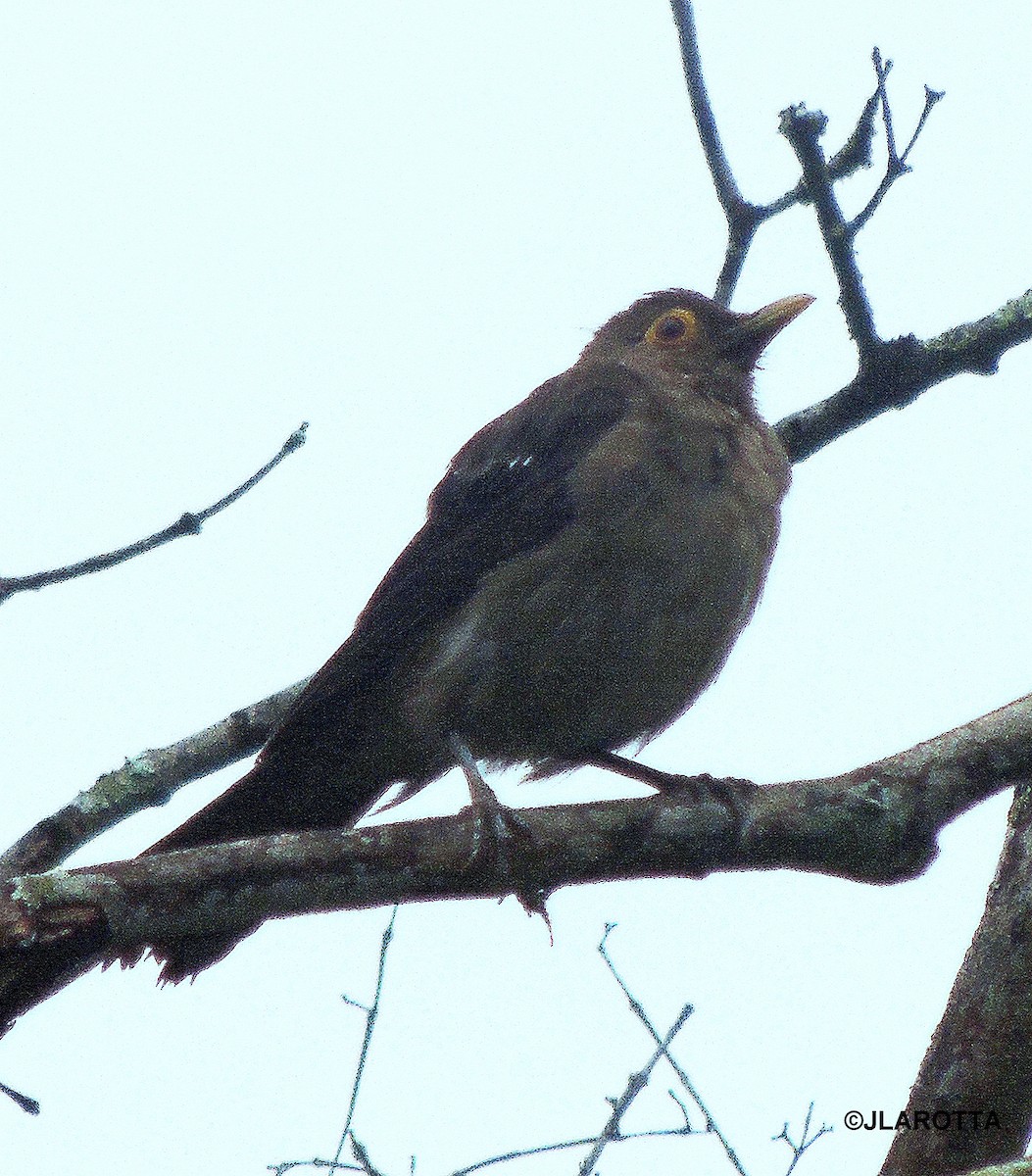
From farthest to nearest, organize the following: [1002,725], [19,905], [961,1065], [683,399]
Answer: [683,399] → [1002,725] → [961,1065] → [19,905]

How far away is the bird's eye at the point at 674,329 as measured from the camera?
20.8ft

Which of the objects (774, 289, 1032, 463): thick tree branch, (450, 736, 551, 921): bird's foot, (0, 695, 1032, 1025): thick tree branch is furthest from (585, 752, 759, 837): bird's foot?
(774, 289, 1032, 463): thick tree branch

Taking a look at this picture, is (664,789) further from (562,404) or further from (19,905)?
(19,905)

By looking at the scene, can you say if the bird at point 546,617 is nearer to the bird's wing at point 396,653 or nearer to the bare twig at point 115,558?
the bird's wing at point 396,653

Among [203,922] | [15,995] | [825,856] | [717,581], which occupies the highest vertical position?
[717,581]

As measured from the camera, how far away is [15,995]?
136 inches

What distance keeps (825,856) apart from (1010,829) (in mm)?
683

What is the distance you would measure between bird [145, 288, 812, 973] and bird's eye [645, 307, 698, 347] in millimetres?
749

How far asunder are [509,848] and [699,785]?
1180mm

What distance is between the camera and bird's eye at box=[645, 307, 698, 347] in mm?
6348

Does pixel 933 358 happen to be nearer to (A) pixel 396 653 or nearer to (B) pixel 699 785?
(B) pixel 699 785

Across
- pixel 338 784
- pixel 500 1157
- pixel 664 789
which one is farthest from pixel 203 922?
pixel 664 789

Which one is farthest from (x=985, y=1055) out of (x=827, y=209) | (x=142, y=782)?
(x=142, y=782)

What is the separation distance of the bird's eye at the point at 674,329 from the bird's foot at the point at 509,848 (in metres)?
2.88
